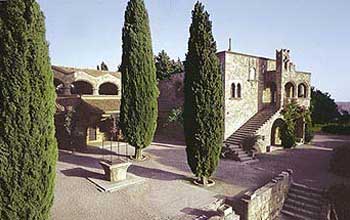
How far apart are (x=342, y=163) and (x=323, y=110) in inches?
893

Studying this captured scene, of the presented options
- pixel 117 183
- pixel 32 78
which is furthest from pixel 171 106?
pixel 32 78

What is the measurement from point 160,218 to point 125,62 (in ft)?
34.0

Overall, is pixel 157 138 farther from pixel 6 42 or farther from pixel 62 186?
pixel 6 42

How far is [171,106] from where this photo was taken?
27594 mm

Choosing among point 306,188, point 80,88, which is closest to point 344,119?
point 306,188

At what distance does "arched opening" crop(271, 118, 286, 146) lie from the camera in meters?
23.5

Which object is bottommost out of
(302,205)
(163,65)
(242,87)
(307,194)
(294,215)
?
(294,215)

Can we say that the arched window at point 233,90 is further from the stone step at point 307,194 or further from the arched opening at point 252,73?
the stone step at point 307,194

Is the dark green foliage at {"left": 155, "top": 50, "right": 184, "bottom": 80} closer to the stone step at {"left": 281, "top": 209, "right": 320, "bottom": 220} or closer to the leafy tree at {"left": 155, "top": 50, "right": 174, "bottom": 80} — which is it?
the leafy tree at {"left": 155, "top": 50, "right": 174, "bottom": 80}

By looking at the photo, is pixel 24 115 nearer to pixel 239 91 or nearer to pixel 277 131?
pixel 239 91

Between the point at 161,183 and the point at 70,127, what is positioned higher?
the point at 70,127

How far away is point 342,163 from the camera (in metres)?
16.9

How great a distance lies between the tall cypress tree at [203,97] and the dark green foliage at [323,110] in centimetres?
2867

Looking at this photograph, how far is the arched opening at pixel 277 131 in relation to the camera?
2355 centimetres
